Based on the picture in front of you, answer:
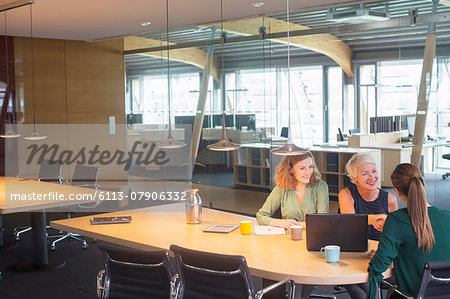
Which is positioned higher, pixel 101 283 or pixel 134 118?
pixel 134 118

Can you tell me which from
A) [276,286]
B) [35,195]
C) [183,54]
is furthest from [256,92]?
[276,286]

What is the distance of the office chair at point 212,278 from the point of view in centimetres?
296

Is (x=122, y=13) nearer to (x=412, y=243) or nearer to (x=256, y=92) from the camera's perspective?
(x=256, y=92)

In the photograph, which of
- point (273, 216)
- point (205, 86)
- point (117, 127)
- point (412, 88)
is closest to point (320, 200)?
point (273, 216)

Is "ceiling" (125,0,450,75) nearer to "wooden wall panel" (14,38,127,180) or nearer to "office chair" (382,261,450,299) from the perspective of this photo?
"wooden wall panel" (14,38,127,180)

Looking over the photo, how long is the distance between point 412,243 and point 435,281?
0.23 metres

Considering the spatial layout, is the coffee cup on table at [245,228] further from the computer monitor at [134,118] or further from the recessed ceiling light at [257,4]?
the computer monitor at [134,118]

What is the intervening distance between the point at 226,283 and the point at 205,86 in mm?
5818

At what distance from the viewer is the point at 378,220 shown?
401cm

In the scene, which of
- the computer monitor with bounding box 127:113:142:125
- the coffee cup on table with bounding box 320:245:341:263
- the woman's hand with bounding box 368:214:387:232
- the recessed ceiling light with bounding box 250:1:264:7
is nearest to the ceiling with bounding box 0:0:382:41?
the recessed ceiling light with bounding box 250:1:264:7

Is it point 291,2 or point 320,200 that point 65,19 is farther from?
point 320,200

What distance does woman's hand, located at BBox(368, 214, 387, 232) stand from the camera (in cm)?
399

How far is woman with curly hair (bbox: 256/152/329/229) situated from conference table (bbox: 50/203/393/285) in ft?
1.13

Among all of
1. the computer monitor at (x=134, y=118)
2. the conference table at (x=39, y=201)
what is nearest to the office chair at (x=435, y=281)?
the conference table at (x=39, y=201)
